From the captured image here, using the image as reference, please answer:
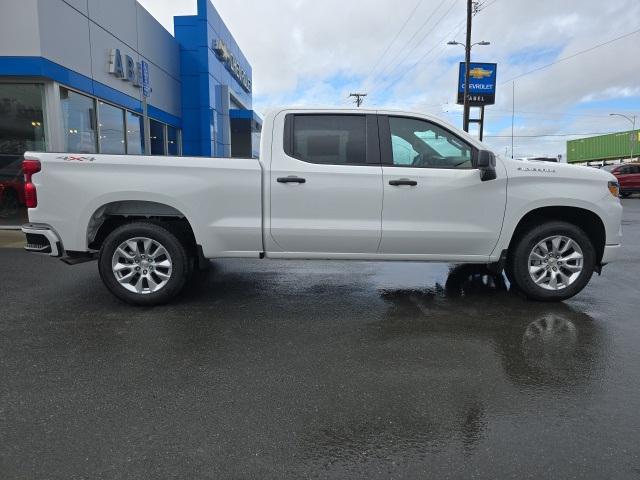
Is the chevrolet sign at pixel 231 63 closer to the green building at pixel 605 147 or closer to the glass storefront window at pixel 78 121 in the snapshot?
the glass storefront window at pixel 78 121

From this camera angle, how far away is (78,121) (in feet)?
41.2

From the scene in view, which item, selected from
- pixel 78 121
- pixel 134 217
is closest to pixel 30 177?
pixel 134 217

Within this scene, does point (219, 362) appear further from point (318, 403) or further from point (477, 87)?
point (477, 87)

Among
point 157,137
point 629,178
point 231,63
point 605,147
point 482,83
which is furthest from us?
point 605,147

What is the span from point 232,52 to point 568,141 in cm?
5854

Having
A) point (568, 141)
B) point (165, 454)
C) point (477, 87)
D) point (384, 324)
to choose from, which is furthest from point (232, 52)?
point (568, 141)

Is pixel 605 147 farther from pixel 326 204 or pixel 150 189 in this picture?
pixel 150 189

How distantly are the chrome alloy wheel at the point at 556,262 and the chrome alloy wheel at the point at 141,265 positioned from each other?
12.7ft

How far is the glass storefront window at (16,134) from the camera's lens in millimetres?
11203

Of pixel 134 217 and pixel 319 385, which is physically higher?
pixel 134 217

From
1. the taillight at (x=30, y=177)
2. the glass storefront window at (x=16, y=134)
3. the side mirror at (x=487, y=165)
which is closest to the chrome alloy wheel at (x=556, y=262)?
the side mirror at (x=487, y=165)

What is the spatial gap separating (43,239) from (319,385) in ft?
11.1

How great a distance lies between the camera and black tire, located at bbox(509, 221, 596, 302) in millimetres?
5219

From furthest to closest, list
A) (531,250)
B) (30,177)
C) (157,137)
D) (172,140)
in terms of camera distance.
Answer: (172,140) < (157,137) < (531,250) < (30,177)
